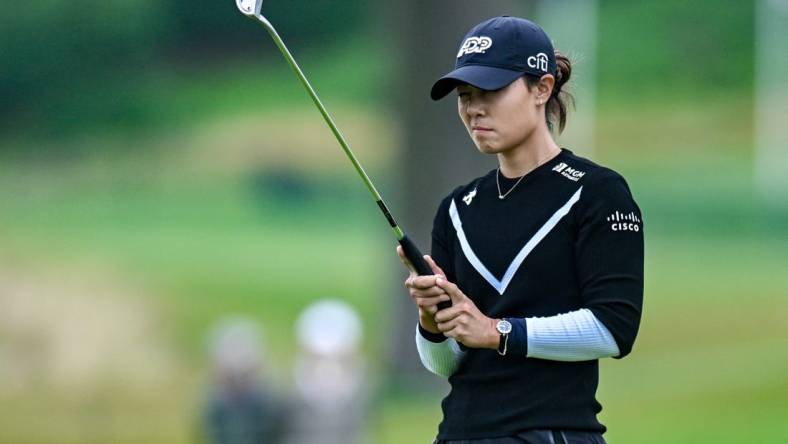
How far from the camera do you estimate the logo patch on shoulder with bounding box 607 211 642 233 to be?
4453 millimetres

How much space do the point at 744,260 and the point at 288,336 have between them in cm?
583

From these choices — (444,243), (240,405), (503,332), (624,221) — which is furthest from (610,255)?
(240,405)

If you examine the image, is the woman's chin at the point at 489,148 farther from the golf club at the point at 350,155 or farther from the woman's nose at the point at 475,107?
the golf club at the point at 350,155

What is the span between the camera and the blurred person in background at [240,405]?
10.8 meters

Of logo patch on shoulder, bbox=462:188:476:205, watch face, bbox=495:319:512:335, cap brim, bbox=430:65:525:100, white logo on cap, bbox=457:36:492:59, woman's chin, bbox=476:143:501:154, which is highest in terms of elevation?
white logo on cap, bbox=457:36:492:59

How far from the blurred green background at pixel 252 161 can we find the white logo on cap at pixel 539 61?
15921mm

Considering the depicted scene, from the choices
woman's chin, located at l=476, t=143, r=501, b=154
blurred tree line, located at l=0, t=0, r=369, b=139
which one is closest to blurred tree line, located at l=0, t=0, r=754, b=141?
blurred tree line, located at l=0, t=0, r=369, b=139

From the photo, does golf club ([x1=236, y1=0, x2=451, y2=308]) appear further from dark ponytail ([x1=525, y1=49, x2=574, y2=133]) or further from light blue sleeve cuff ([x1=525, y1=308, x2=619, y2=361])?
dark ponytail ([x1=525, y1=49, x2=574, y2=133])

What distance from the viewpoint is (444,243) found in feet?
15.8

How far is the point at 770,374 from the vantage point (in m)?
15.5

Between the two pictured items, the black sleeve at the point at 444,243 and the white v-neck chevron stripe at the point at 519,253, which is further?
the black sleeve at the point at 444,243

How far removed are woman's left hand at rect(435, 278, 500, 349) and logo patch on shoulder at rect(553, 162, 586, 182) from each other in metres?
0.42

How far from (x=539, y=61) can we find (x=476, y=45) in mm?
173

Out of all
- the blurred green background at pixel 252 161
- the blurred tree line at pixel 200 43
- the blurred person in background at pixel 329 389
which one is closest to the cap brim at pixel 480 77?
the blurred person in background at pixel 329 389
